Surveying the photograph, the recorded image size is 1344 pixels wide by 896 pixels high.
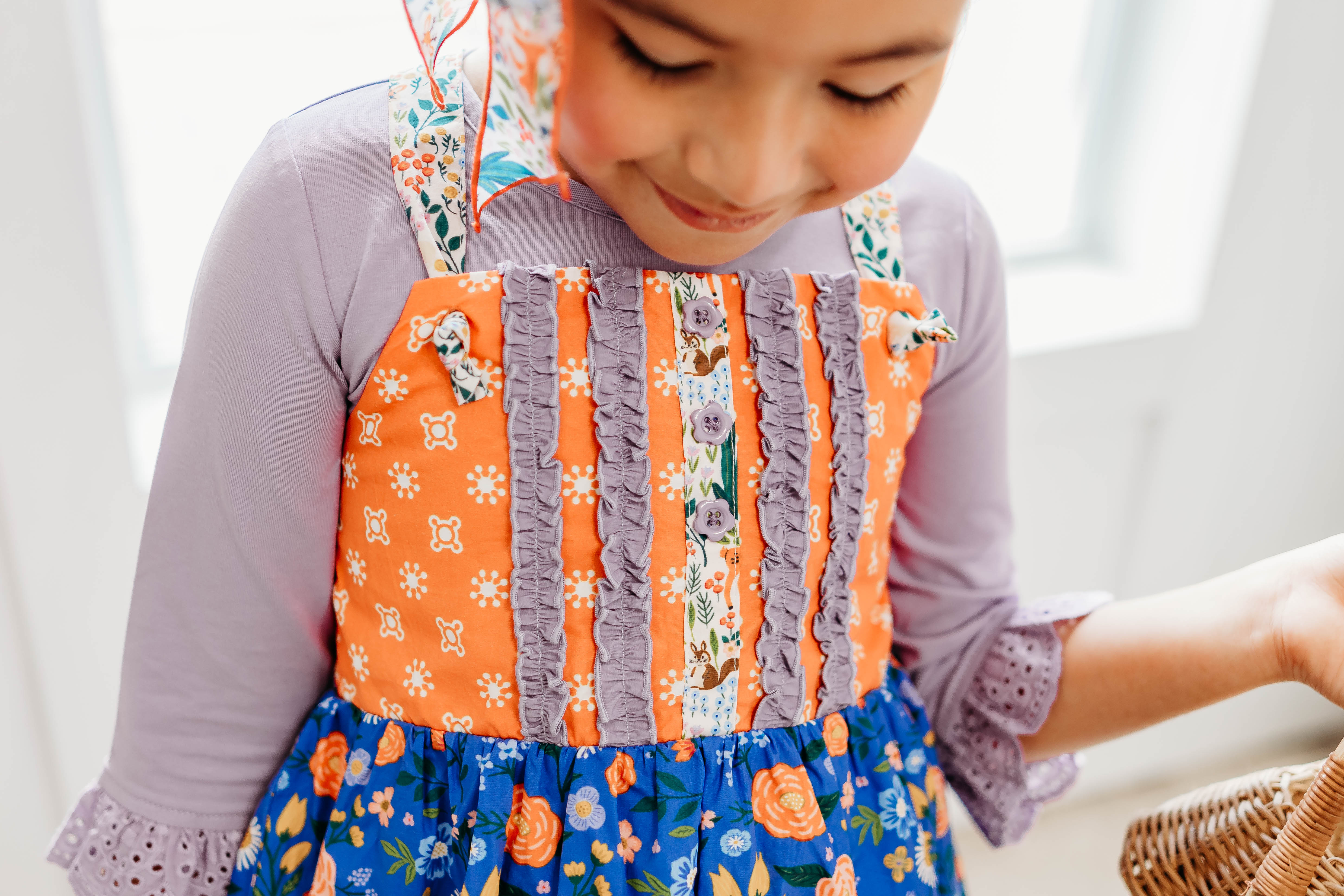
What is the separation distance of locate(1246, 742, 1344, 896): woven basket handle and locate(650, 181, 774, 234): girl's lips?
417 mm

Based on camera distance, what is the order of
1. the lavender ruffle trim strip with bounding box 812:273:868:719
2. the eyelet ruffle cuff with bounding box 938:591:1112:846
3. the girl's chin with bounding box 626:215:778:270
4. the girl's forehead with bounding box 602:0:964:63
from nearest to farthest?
the girl's forehead with bounding box 602:0:964:63 < the girl's chin with bounding box 626:215:778:270 < the lavender ruffle trim strip with bounding box 812:273:868:719 < the eyelet ruffle cuff with bounding box 938:591:1112:846

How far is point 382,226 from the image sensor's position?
23.0 inches

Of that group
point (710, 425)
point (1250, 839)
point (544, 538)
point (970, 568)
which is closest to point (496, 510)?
point (544, 538)

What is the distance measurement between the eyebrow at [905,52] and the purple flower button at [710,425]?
0.71 ft

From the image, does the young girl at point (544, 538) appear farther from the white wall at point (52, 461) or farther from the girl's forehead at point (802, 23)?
the white wall at point (52, 461)

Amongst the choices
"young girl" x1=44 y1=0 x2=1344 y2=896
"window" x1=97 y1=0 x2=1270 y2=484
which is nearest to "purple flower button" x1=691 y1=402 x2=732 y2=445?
"young girl" x1=44 y1=0 x2=1344 y2=896

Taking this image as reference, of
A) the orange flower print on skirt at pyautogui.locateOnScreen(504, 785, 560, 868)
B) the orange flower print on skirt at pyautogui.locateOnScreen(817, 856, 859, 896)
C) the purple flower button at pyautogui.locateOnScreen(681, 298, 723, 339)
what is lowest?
the orange flower print on skirt at pyautogui.locateOnScreen(817, 856, 859, 896)

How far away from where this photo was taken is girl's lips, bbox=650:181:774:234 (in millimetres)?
522

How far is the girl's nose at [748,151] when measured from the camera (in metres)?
0.46

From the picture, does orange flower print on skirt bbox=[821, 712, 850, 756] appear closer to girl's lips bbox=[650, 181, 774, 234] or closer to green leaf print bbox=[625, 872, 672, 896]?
green leaf print bbox=[625, 872, 672, 896]

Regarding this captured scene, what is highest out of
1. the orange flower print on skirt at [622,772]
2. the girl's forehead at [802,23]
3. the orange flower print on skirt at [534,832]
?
the girl's forehead at [802,23]

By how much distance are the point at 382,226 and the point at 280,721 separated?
0.34 meters

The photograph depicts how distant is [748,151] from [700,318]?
0.51 feet

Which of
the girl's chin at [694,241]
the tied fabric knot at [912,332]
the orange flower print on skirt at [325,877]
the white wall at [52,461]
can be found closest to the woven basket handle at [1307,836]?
the tied fabric knot at [912,332]
